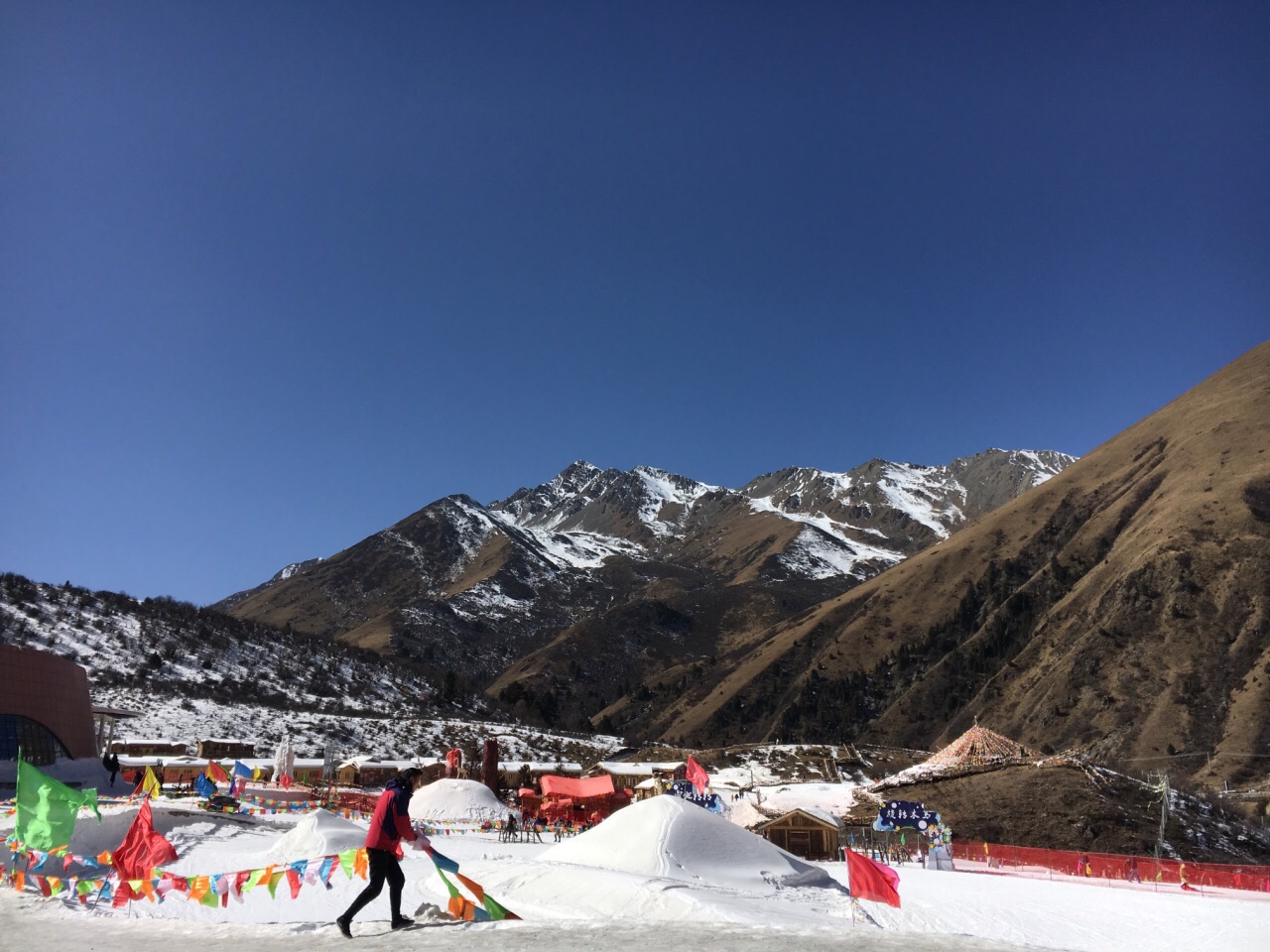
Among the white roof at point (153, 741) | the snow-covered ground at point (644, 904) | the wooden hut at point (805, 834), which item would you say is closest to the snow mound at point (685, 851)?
the snow-covered ground at point (644, 904)

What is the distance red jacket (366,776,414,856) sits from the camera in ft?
30.1

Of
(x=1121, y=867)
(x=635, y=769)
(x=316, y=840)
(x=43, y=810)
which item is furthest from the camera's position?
(x=635, y=769)

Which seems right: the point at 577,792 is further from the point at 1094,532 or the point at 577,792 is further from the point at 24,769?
the point at 1094,532

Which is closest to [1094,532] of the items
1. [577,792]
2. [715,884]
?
[577,792]

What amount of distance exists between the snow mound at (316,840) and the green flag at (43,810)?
654 cm

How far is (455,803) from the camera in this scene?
117ft

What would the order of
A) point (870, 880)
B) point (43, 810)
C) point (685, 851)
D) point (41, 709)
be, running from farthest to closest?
point (41, 709), point (685, 851), point (870, 880), point (43, 810)

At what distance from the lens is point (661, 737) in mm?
108375

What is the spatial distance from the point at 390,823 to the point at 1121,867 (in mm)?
26866

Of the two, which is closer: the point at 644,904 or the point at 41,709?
the point at 644,904

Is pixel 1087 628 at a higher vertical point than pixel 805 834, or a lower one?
higher

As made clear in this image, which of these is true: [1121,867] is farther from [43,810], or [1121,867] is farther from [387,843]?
[43,810]

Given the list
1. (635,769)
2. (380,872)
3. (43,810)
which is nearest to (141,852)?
(43,810)

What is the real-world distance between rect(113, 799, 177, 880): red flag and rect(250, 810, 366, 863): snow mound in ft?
21.2
